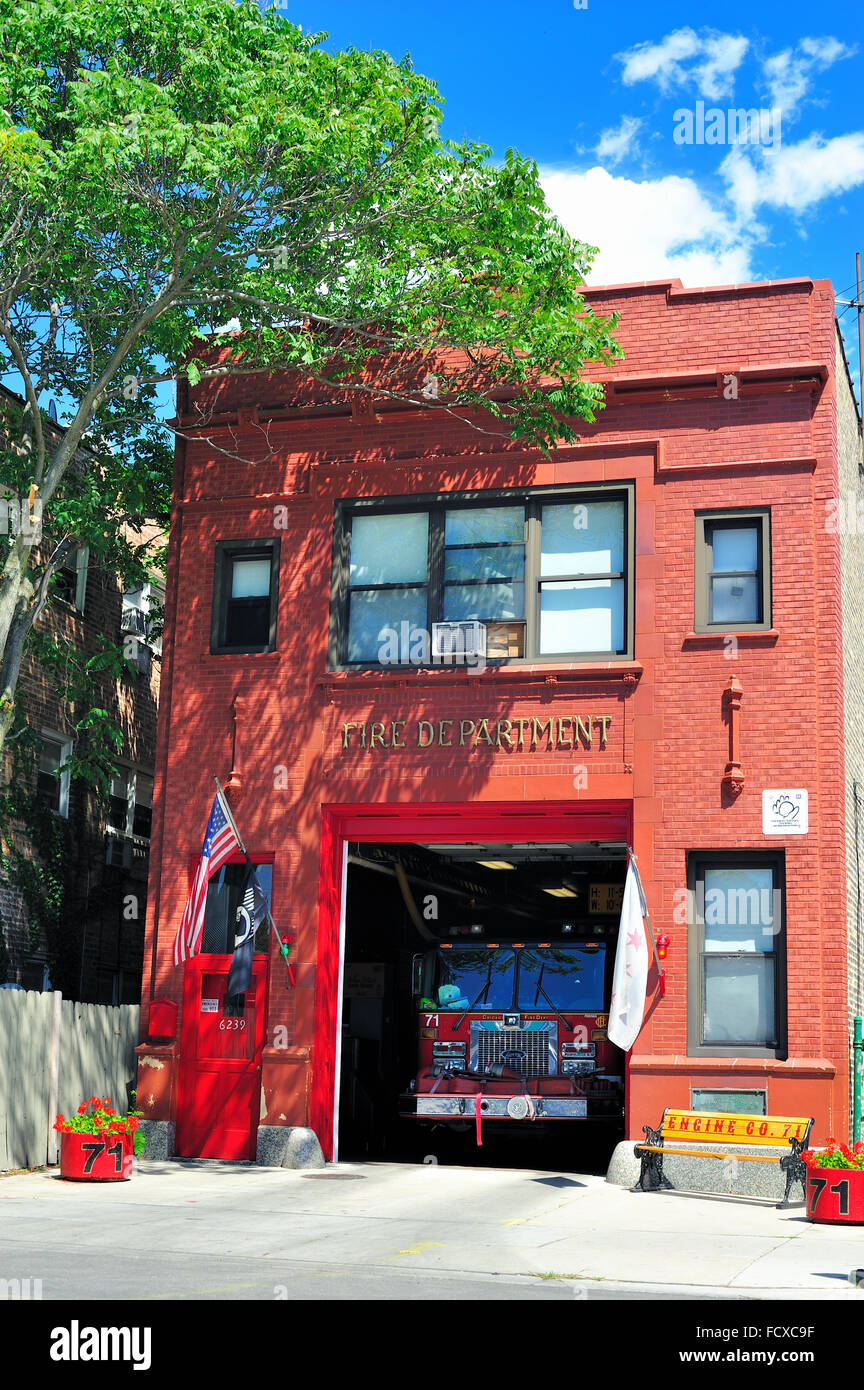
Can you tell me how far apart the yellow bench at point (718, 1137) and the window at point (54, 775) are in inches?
435

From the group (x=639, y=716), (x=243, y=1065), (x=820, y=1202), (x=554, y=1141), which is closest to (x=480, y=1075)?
(x=554, y=1141)

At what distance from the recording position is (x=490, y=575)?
61.1 ft

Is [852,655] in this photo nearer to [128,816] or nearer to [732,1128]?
[732,1128]

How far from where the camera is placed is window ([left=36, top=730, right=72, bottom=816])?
2294 cm

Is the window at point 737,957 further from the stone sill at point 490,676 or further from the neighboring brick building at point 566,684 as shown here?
the stone sill at point 490,676

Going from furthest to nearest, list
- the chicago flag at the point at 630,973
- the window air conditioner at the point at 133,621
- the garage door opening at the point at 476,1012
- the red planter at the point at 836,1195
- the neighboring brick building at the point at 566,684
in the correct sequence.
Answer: the window air conditioner at the point at 133,621 → the garage door opening at the point at 476,1012 → the neighboring brick building at the point at 566,684 → the chicago flag at the point at 630,973 → the red planter at the point at 836,1195

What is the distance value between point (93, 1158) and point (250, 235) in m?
10.2

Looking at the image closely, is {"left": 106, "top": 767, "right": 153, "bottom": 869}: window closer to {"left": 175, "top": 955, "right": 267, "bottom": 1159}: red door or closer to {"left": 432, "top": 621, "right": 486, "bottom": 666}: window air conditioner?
{"left": 175, "top": 955, "right": 267, "bottom": 1159}: red door

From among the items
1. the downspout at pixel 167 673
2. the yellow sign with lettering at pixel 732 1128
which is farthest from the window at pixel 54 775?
the yellow sign with lettering at pixel 732 1128

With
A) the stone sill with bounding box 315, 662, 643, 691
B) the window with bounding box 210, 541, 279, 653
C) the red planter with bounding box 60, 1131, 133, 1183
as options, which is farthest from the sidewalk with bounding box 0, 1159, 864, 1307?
the window with bounding box 210, 541, 279, 653

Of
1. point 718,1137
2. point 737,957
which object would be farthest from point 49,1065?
point 737,957

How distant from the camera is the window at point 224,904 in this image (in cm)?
1892

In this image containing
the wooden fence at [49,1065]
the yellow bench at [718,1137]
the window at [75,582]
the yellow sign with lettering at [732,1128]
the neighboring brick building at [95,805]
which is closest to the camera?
the yellow bench at [718,1137]

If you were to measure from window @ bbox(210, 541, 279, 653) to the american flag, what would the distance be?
2.59 metres
